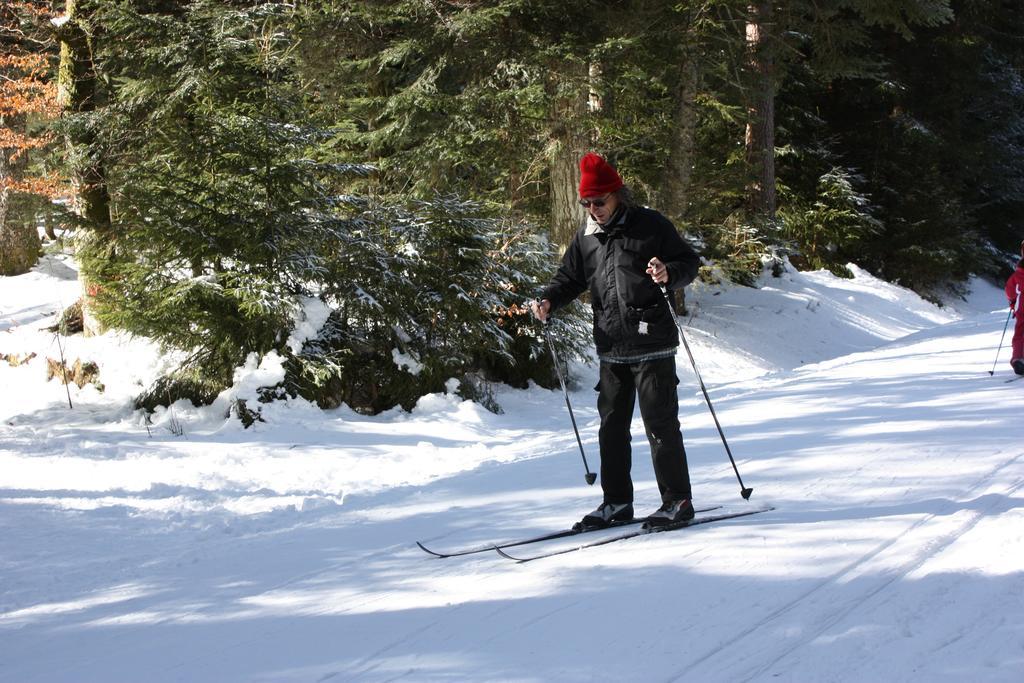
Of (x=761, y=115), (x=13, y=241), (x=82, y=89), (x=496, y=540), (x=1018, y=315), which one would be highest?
(x=761, y=115)

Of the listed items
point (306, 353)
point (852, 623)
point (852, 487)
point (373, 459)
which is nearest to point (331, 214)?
point (306, 353)

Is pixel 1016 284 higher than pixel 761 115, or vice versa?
pixel 761 115

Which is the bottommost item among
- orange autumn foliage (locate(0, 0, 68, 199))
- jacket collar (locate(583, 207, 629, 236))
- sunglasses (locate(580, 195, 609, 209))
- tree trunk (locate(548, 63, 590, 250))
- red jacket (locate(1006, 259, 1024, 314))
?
red jacket (locate(1006, 259, 1024, 314))

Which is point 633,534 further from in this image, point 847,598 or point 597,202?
point 597,202

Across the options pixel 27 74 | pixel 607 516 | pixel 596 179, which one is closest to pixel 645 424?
pixel 607 516

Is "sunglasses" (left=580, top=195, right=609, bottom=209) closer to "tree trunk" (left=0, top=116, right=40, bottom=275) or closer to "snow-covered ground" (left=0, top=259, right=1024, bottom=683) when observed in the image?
"snow-covered ground" (left=0, top=259, right=1024, bottom=683)

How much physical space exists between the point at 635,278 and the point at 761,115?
1662cm

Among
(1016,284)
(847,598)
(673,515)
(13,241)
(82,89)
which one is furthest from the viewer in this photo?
(13,241)

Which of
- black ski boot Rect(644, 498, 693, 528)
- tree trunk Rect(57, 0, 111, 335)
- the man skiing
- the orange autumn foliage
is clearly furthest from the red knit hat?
the orange autumn foliage

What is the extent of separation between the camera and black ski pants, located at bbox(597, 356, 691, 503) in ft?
15.4

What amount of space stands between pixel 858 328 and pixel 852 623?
57.0 ft

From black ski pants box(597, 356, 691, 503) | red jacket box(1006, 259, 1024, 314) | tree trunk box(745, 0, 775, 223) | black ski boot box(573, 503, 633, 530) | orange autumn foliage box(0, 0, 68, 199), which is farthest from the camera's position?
orange autumn foliage box(0, 0, 68, 199)

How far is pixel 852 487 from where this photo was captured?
17.7 ft

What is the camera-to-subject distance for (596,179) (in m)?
4.65
